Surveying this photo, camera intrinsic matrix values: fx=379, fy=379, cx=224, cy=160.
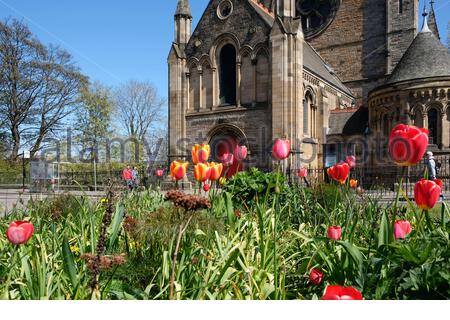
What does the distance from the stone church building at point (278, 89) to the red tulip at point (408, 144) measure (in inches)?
699

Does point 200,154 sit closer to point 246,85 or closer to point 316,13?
point 246,85

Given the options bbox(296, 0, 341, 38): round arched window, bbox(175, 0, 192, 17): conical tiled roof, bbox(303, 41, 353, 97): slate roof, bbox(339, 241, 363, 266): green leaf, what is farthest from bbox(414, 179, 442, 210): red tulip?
bbox(296, 0, 341, 38): round arched window

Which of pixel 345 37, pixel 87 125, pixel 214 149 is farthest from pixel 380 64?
pixel 87 125

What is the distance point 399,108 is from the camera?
2031cm

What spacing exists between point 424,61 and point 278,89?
27.0ft

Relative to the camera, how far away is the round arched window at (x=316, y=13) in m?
33.2

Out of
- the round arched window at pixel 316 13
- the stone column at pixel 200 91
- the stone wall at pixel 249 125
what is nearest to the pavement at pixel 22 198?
the stone wall at pixel 249 125

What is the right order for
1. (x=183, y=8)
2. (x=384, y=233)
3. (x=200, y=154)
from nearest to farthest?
1. (x=384, y=233)
2. (x=200, y=154)
3. (x=183, y=8)

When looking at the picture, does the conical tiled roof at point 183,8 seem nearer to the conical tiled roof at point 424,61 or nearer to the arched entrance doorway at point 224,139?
the arched entrance doorway at point 224,139

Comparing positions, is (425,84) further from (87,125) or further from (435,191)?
(87,125)

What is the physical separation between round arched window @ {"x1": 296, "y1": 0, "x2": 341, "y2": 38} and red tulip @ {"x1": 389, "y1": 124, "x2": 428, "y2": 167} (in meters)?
34.0

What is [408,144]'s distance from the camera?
2.24 m

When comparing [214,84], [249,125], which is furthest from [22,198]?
[214,84]
